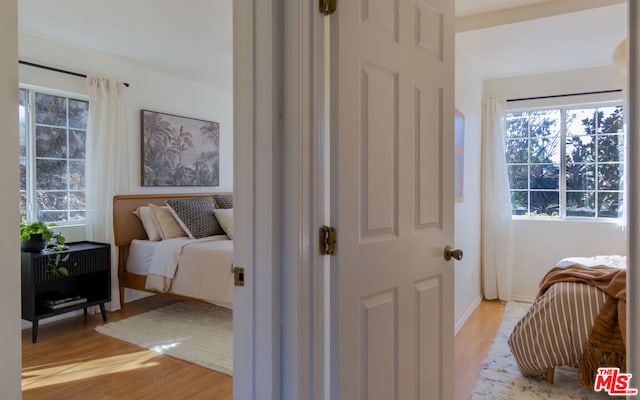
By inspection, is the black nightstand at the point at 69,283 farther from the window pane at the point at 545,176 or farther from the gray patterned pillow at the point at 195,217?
the window pane at the point at 545,176

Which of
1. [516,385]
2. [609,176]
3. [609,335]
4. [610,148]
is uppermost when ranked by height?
[610,148]

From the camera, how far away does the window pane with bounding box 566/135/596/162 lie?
4078 millimetres

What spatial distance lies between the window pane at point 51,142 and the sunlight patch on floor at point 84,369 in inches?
72.7

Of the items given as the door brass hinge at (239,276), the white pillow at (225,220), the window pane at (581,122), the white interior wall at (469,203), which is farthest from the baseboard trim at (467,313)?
the door brass hinge at (239,276)

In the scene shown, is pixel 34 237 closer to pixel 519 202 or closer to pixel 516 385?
pixel 516 385

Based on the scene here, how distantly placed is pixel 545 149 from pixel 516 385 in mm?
2841

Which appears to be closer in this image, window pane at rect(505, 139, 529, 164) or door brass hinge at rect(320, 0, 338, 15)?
door brass hinge at rect(320, 0, 338, 15)

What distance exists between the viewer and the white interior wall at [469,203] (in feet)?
11.0

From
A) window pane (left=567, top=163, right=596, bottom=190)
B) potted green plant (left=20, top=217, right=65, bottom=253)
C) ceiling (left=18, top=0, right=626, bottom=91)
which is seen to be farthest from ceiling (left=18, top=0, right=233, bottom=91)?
window pane (left=567, top=163, right=596, bottom=190)

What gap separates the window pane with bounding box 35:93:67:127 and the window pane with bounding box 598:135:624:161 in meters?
5.25

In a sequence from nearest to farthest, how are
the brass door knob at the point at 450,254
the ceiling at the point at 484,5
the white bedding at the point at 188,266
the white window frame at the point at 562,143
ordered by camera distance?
the brass door knob at the point at 450,254 → the ceiling at the point at 484,5 → the white bedding at the point at 188,266 → the white window frame at the point at 562,143

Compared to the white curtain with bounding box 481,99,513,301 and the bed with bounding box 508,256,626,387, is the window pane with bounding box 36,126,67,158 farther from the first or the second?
the white curtain with bounding box 481,99,513,301

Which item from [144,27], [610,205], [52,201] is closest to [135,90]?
[144,27]

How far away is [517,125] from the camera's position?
14.6 ft
